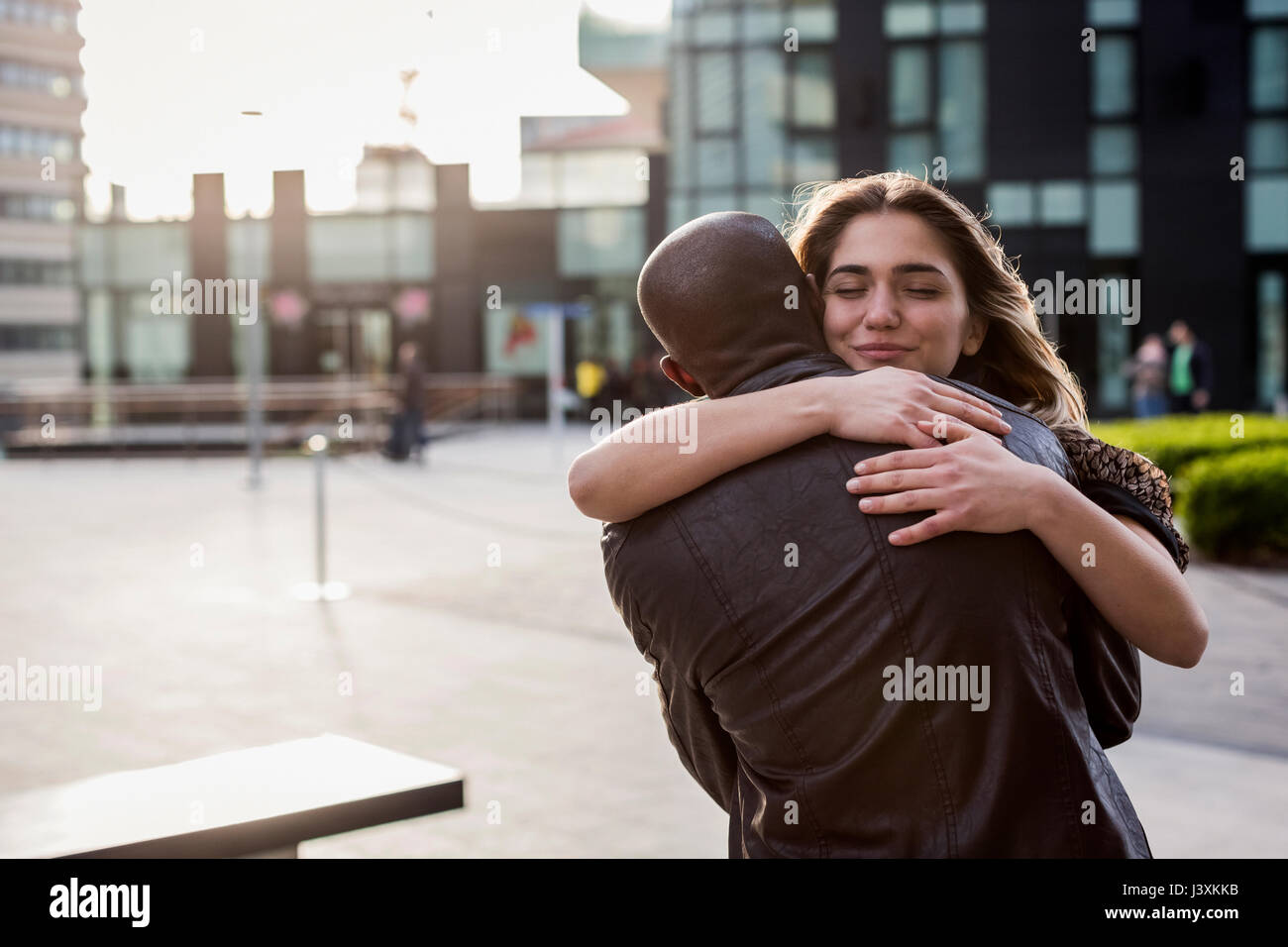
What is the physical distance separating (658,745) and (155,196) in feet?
11.0

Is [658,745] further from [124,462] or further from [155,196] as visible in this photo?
[124,462]

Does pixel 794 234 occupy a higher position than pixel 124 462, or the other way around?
pixel 794 234

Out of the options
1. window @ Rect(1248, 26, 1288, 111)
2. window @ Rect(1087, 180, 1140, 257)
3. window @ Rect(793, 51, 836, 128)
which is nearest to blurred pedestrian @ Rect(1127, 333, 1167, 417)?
window @ Rect(1087, 180, 1140, 257)

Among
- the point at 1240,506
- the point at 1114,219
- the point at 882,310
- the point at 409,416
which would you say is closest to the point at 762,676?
the point at 882,310

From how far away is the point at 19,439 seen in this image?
93.5 feet

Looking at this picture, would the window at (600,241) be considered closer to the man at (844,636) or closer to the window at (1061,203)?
the window at (1061,203)

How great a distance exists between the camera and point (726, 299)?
167 centimetres

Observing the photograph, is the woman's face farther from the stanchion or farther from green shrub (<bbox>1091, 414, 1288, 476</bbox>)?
green shrub (<bbox>1091, 414, 1288, 476</bbox>)

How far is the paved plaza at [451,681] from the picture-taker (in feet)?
16.9

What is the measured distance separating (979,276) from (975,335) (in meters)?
0.11

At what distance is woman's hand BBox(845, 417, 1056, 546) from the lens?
1.52m

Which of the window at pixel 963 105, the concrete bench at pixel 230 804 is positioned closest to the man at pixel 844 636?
the concrete bench at pixel 230 804
